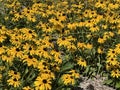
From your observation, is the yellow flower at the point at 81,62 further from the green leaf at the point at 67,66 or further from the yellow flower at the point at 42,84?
the yellow flower at the point at 42,84

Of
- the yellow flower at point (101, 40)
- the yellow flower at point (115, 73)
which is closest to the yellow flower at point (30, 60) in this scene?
the yellow flower at point (115, 73)

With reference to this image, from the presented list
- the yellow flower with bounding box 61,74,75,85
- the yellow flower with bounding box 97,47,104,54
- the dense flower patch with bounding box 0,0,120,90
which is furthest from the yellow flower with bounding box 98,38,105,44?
the yellow flower with bounding box 61,74,75,85

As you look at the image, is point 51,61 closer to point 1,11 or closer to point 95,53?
point 95,53

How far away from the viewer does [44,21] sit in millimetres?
11664

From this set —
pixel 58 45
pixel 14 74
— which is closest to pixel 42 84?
pixel 14 74

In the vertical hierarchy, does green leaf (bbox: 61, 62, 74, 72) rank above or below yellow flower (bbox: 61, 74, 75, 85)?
below

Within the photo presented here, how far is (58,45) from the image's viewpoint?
1021 centimetres

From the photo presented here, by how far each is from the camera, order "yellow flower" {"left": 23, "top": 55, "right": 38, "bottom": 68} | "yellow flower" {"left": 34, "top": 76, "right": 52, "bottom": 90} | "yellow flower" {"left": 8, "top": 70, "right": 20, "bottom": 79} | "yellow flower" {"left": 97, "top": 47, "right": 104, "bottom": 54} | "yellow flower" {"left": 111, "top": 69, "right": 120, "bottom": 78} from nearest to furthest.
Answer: "yellow flower" {"left": 34, "top": 76, "right": 52, "bottom": 90}, "yellow flower" {"left": 8, "top": 70, "right": 20, "bottom": 79}, "yellow flower" {"left": 23, "top": 55, "right": 38, "bottom": 68}, "yellow flower" {"left": 111, "top": 69, "right": 120, "bottom": 78}, "yellow flower" {"left": 97, "top": 47, "right": 104, "bottom": 54}

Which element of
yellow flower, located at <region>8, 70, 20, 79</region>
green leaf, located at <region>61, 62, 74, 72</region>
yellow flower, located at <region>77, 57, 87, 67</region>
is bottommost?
green leaf, located at <region>61, 62, 74, 72</region>

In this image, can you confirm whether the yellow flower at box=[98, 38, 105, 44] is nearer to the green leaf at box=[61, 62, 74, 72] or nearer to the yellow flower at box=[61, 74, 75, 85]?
the green leaf at box=[61, 62, 74, 72]

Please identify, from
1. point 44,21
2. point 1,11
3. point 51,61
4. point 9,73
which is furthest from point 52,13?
point 9,73

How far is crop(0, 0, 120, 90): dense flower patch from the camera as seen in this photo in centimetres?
827

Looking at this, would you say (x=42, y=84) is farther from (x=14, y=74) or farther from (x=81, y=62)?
(x=81, y=62)

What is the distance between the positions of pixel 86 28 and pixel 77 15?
1002 millimetres
